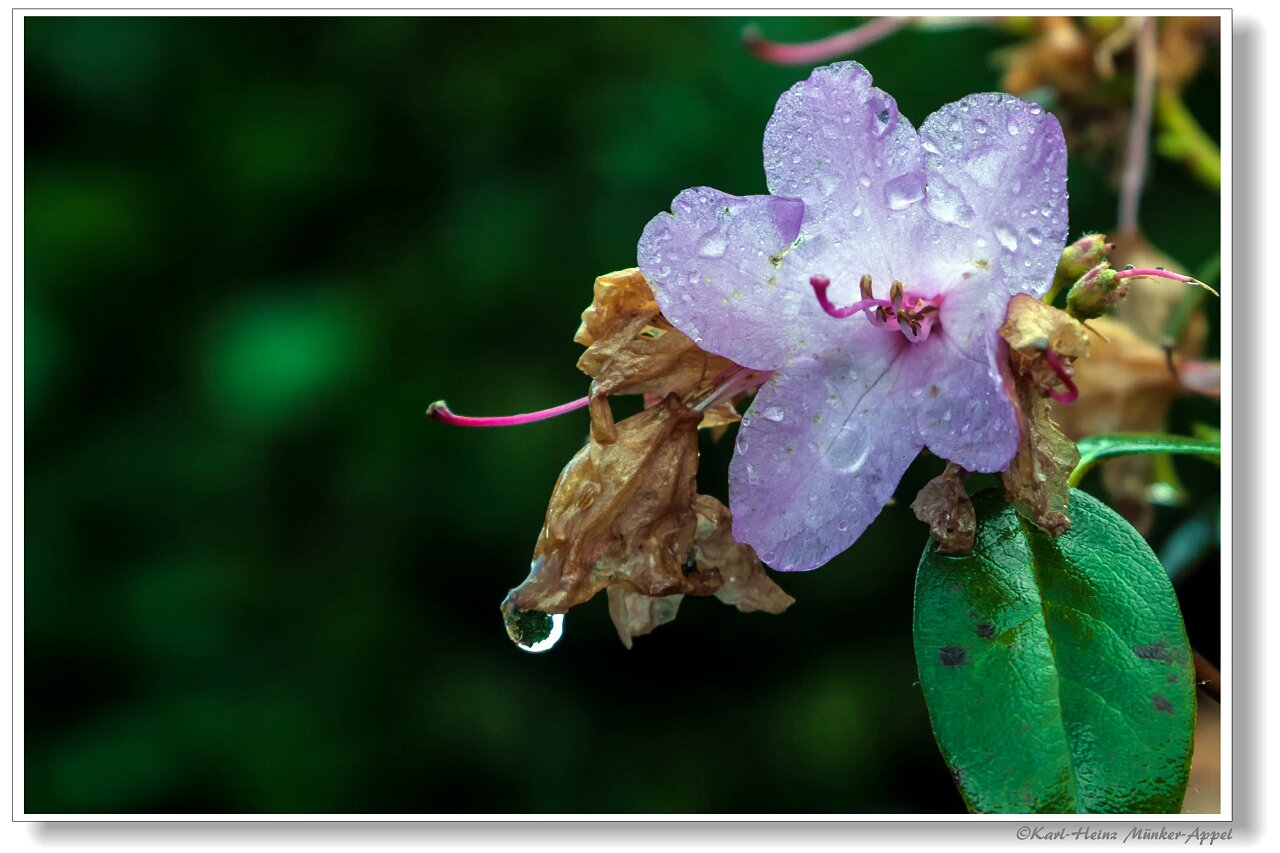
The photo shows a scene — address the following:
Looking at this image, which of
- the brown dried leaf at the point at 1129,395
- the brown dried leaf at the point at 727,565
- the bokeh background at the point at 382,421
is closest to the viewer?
the brown dried leaf at the point at 727,565

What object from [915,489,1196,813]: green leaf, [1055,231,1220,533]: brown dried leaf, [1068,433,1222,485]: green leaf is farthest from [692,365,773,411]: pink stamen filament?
[1055,231,1220,533]: brown dried leaf

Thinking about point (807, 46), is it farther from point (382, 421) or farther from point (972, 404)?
point (382, 421)

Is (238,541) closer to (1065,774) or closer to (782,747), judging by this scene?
(782,747)

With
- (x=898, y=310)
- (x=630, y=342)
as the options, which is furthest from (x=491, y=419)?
(x=898, y=310)

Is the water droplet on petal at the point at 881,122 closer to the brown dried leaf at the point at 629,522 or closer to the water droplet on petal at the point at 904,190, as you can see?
the water droplet on petal at the point at 904,190

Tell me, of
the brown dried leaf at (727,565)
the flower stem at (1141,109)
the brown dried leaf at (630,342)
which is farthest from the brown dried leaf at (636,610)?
the flower stem at (1141,109)

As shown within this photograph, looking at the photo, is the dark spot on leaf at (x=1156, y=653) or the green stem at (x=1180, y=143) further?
the green stem at (x=1180, y=143)

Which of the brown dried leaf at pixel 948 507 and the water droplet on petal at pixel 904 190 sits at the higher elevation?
the water droplet on petal at pixel 904 190
